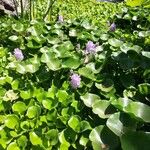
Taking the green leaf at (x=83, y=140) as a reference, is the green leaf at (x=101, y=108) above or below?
above

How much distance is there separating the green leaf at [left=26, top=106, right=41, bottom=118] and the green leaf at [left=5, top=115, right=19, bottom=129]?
0.24ft

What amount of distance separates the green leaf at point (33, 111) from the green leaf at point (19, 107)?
7 cm

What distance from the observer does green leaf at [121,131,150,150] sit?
5.04 ft

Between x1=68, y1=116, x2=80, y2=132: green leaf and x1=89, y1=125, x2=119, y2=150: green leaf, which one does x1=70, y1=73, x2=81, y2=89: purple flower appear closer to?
x1=68, y1=116, x2=80, y2=132: green leaf

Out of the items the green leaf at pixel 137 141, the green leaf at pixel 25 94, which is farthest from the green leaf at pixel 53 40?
the green leaf at pixel 137 141

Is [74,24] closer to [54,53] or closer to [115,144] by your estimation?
[54,53]

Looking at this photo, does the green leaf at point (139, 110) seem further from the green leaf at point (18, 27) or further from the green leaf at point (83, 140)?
the green leaf at point (18, 27)

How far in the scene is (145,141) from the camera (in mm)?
1541

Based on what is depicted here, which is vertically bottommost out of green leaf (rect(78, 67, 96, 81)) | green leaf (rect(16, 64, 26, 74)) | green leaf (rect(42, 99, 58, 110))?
green leaf (rect(16, 64, 26, 74))

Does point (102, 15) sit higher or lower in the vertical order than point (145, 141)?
lower

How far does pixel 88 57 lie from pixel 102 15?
399 cm

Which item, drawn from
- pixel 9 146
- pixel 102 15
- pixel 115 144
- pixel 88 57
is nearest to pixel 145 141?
pixel 115 144

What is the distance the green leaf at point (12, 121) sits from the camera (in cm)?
215

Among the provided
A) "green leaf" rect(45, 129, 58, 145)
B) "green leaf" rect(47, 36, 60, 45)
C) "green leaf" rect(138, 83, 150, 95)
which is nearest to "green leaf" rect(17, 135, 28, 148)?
"green leaf" rect(45, 129, 58, 145)
